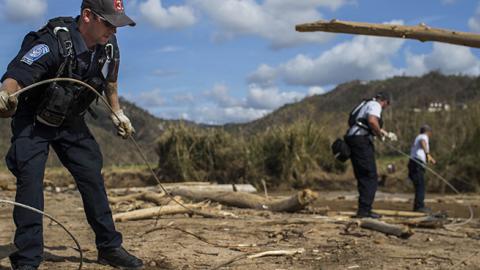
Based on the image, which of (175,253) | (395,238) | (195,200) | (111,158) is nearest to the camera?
(175,253)

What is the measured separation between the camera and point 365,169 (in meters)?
8.80

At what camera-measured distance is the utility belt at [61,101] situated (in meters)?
4.09

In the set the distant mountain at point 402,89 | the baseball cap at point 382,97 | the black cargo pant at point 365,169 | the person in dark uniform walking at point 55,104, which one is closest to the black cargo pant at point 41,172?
the person in dark uniform walking at point 55,104

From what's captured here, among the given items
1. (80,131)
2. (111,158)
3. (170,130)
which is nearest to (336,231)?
(80,131)

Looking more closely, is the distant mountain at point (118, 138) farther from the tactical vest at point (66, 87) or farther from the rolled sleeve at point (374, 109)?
the tactical vest at point (66, 87)

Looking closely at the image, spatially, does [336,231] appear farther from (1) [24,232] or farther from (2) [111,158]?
(2) [111,158]

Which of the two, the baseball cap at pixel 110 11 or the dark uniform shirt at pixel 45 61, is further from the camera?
the baseball cap at pixel 110 11

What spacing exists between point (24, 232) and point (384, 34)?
9.60ft

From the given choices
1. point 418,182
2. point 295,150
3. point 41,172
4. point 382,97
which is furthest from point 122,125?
point 295,150

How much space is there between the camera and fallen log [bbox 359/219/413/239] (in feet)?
22.3

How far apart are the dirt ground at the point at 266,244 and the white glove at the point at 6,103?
144cm

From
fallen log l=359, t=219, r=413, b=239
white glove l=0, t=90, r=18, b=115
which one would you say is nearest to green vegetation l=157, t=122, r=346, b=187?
fallen log l=359, t=219, r=413, b=239

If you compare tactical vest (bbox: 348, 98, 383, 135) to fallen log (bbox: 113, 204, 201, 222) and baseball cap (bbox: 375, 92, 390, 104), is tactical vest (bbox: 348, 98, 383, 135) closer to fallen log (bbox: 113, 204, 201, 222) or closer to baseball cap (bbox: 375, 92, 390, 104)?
baseball cap (bbox: 375, 92, 390, 104)

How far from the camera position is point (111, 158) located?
32.1m
